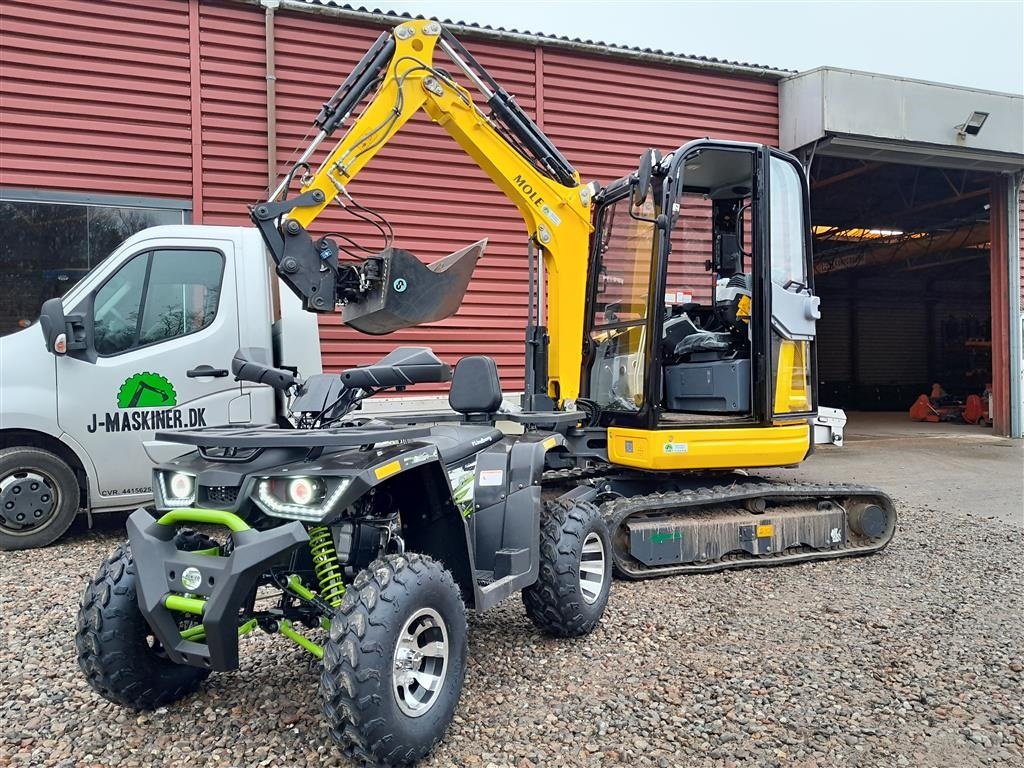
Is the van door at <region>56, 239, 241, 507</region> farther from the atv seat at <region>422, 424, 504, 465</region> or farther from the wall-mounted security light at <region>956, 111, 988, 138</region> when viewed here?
the wall-mounted security light at <region>956, 111, 988, 138</region>

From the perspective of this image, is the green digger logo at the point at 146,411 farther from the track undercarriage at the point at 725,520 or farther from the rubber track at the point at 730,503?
the rubber track at the point at 730,503

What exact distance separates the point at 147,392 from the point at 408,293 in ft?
7.69

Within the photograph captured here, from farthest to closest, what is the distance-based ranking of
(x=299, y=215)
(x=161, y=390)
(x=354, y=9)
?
(x=354, y=9) < (x=161, y=390) < (x=299, y=215)

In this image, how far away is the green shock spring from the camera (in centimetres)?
277

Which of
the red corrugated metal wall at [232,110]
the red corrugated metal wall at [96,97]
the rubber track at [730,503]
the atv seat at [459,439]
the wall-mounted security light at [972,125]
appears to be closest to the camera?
the atv seat at [459,439]

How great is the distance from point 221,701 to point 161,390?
3.33m

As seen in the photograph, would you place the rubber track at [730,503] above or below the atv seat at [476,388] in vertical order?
below

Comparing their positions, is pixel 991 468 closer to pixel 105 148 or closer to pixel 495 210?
pixel 495 210

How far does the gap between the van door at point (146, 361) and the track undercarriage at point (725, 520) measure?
2852 millimetres

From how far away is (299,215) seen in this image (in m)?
5.09

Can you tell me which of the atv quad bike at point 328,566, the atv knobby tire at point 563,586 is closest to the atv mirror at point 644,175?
the atv knobby tire at point 563,586

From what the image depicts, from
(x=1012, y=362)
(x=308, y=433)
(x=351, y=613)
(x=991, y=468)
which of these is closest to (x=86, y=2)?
(x=308, y=433)

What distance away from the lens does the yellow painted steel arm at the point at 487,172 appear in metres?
5.39

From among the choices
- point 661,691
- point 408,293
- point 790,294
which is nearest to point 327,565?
point 661,691
